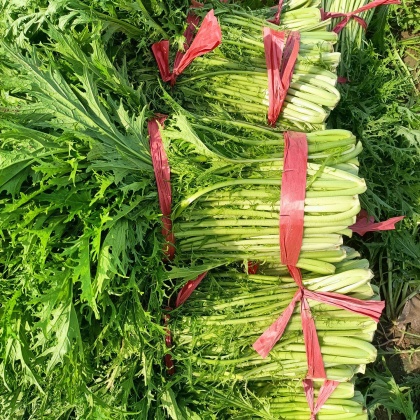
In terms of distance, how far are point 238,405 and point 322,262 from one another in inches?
31.2

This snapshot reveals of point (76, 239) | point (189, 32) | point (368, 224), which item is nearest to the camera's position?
point (76, 239)

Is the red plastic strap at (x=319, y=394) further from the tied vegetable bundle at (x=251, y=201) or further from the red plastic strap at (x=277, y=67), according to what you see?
the red plastic strap at (x=277, y=67)

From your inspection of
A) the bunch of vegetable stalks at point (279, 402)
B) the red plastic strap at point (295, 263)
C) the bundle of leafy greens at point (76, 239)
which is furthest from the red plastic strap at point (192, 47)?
the bunch of vegetable stalks at point (279, 402)

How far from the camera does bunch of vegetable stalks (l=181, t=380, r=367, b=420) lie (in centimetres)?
232

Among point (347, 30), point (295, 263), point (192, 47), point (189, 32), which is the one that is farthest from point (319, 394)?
point (347, 30)

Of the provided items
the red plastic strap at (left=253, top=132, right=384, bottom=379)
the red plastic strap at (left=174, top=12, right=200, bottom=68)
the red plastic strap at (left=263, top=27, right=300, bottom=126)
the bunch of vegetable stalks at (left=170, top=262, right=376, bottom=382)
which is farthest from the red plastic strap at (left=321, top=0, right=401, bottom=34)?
the bunch of vegetable stalks at (left=170, top=262, right=376, bottom=382)

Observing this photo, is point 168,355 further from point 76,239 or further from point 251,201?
point 251,201

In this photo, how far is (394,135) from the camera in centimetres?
301

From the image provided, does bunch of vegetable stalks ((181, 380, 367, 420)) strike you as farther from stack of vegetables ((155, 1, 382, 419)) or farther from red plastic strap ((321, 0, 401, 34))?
red plastic strap ((321, 0, 401, 34))

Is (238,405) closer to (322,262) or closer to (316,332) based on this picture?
(316,332)

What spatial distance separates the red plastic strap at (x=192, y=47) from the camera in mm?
2295

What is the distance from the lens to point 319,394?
241cm

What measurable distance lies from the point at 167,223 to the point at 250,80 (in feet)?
2.99

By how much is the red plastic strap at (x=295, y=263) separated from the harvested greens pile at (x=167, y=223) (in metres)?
0.02
